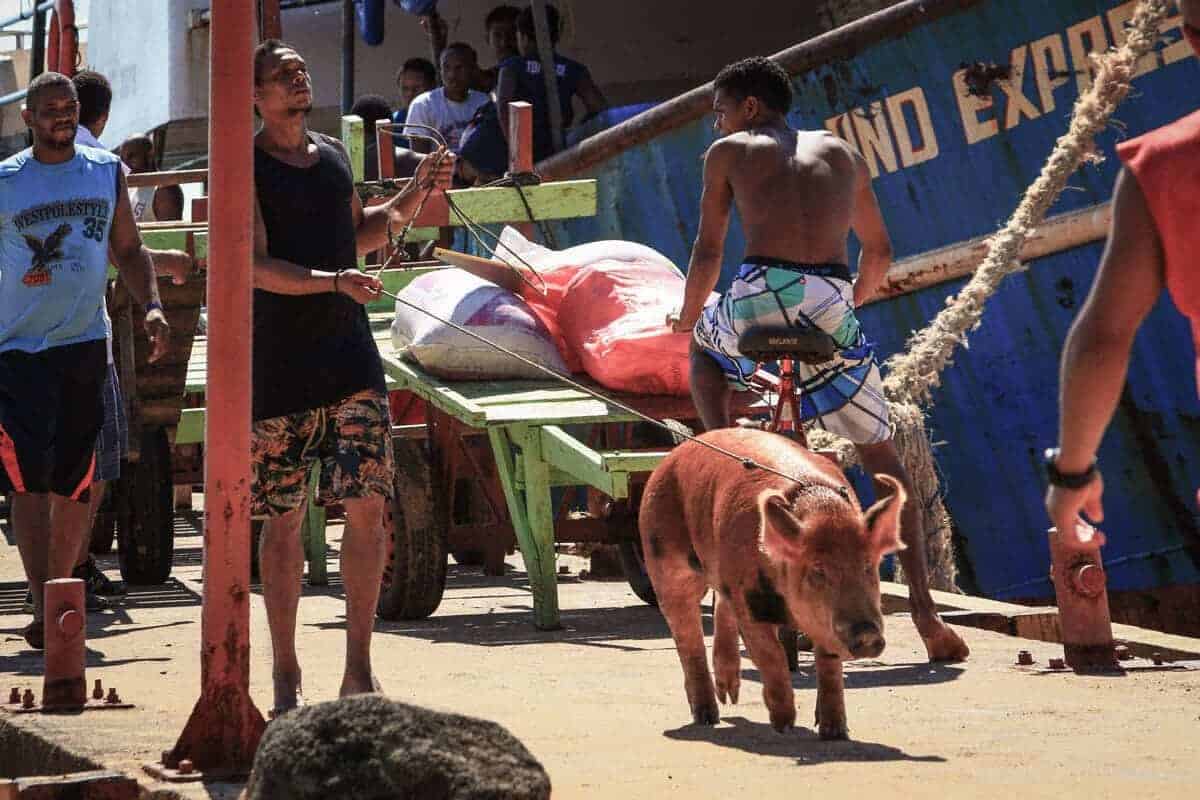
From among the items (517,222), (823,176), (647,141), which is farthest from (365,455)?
(647,141)

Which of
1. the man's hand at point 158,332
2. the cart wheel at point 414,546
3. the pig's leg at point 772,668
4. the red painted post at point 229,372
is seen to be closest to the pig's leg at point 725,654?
the pig's leg at point 772,668

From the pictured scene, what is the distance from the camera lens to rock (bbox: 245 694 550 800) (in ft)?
12.0

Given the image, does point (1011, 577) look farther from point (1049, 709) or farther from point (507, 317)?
point (1049, 709)

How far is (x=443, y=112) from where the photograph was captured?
1437 centimetres

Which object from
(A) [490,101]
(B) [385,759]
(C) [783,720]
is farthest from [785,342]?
(A) [490,101]

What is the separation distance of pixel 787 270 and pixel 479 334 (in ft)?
7.00

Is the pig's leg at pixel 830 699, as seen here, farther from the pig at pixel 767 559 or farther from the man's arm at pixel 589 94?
the man's arm at pixel 589 94

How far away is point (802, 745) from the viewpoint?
207 inches

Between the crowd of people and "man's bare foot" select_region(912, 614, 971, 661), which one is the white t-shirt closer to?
the crowd of people

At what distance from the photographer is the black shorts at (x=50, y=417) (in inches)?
286

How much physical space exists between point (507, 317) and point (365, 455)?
2.85 meters

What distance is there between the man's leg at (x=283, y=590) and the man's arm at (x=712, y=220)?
1.67 meters

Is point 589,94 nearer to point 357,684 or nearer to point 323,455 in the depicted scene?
point 323,455

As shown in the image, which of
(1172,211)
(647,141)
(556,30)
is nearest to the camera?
(1172,211)
